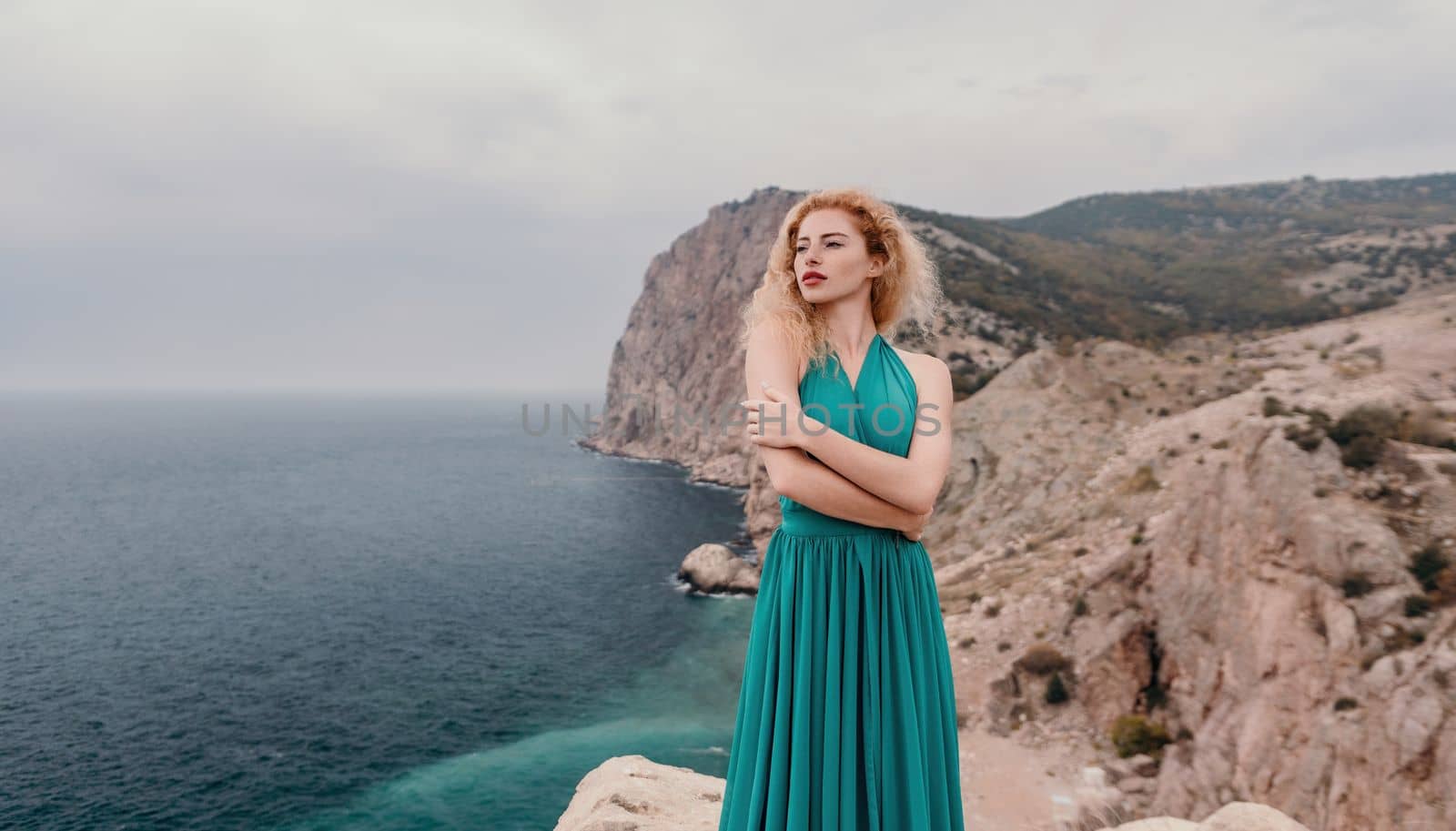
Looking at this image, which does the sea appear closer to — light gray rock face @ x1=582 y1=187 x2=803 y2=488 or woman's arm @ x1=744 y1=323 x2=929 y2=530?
light gray rock face @ x1=582 y1=187 x2=803 y2=488

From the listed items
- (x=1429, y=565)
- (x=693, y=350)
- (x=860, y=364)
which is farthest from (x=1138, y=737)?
(x=693, y=350)

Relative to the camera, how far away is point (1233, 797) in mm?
17672

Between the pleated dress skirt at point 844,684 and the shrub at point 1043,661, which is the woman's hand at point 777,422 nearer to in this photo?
the pleated dress skirt at point 844,684

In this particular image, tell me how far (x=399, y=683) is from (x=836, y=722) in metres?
41.3

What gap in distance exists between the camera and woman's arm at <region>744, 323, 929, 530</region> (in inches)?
144

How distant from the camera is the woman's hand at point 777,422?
3621mm

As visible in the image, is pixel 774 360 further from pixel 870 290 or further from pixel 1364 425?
pixel 1364 425

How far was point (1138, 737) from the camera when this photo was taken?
71.8 feet

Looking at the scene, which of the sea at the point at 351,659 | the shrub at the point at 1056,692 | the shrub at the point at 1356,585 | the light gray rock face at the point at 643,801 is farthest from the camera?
the sea at the point at 351,659

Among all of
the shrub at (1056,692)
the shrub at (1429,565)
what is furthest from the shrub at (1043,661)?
the shrub at (1429,565)

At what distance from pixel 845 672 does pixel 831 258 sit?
7.71ft

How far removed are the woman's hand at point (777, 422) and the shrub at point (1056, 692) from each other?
25.7 meters

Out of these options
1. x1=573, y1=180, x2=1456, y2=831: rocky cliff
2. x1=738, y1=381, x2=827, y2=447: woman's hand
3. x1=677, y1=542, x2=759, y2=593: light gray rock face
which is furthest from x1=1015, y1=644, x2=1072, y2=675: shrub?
x1=677, y1=542, x2=759, y2=593: light gray rock face

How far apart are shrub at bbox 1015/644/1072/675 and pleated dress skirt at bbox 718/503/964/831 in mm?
24973
